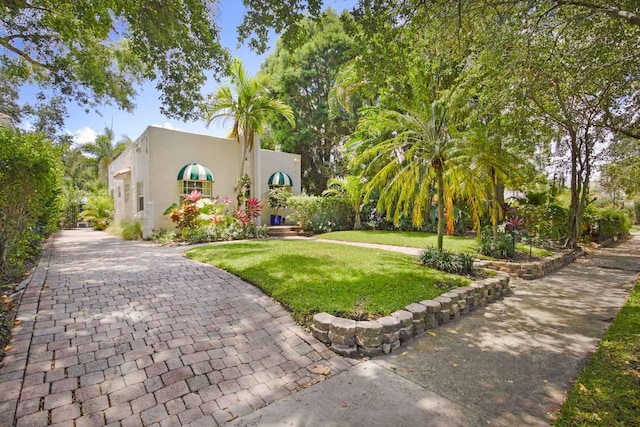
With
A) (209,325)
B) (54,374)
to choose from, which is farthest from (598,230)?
(54,374)

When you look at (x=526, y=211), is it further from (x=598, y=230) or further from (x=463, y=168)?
(x=463, y=168)

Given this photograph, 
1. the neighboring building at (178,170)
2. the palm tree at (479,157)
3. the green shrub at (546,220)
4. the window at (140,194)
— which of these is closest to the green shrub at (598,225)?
the green shrub at (546,220)

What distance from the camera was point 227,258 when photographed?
762 cm

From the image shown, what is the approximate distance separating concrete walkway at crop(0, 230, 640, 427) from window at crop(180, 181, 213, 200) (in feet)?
27.8

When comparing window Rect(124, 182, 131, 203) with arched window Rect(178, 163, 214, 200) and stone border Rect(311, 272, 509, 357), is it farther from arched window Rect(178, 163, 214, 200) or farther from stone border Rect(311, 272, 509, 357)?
stone border Rect(311, 272, 509, 357)

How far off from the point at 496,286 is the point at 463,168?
8.66 ft

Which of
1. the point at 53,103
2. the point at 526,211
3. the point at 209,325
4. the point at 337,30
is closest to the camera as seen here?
the point at 209,325

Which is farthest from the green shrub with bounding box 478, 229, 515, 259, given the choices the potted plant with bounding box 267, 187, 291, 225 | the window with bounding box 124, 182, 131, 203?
the window with bounding box 124, 182, 131, 203

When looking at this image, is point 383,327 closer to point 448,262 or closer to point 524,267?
point 448,262

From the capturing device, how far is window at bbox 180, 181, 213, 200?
1362 centimetres

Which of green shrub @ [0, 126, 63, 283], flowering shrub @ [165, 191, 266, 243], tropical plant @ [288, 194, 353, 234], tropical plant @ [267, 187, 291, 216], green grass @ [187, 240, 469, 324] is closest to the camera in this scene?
green grass @ [187, 240, 469, 324]

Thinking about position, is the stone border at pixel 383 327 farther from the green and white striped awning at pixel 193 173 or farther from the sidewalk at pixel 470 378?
the green and white striped awning at pixel 193 173

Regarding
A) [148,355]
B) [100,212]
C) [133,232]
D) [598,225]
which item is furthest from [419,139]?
[100,212]

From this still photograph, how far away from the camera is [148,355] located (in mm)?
3326
